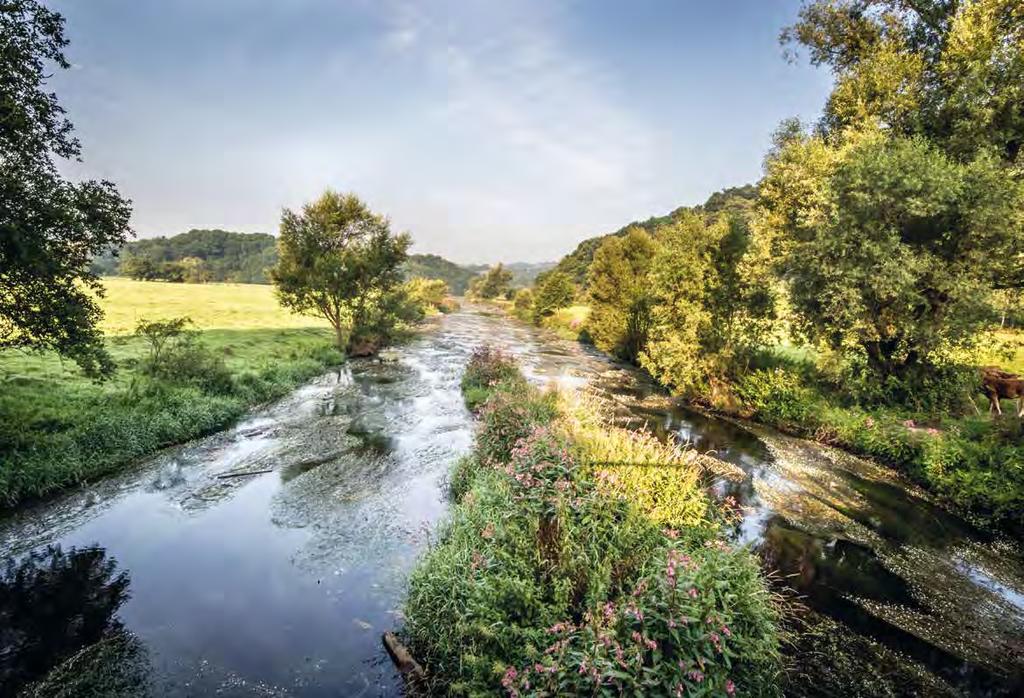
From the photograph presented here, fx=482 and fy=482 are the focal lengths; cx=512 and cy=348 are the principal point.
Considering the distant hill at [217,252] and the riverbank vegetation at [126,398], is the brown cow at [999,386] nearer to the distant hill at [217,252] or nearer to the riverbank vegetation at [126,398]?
the riverbank vegetation at [126,398]

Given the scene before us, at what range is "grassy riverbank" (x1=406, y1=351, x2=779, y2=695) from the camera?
5.14 meters

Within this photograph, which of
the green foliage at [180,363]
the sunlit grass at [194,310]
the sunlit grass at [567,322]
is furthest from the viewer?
the sunlit grass at [567,322]

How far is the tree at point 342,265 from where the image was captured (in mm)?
31531

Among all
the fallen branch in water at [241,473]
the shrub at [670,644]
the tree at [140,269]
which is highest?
the tree at [140,269]

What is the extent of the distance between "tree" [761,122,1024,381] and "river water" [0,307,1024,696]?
5000 mm

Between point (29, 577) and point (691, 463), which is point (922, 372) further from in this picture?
point (29, 577)

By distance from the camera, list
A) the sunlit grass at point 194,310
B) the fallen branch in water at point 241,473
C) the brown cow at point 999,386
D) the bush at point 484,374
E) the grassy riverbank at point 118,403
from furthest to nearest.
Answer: the sunlit grass at point 194,310
the bush at point 484,374
the brown cow at point 999,386
the fallen branch in water at point 241,473
the grassy riverbank at point 118,403

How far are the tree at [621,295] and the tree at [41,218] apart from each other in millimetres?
30766

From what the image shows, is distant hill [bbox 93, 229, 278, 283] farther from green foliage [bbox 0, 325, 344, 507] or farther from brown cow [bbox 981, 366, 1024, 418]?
brown cow [bbox 981, 366, 1024, 418]

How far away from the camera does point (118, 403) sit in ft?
50.7

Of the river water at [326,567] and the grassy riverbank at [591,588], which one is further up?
the grassy riverbank at [591,588]

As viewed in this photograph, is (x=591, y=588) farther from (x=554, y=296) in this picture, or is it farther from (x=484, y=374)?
(x=554, y=296)

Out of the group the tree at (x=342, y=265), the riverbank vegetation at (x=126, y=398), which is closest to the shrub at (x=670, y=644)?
the riverbank vegetation at (x=126, y=398)

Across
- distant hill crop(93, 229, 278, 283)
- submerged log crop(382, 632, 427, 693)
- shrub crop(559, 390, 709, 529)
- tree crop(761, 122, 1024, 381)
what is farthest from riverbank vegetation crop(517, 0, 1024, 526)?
distant hill crop(93, 229, 278, 283)
